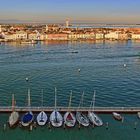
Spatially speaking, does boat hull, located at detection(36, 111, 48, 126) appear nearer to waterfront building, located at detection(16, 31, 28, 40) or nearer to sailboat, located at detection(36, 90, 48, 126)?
sailboat, located at detection(36, 90, 48, 126)

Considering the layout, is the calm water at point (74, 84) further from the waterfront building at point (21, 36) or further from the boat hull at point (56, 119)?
the waterfront building at point (21, 36)

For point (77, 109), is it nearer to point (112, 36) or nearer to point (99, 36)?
point (99, 36)

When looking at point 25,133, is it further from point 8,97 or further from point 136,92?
point 136,92

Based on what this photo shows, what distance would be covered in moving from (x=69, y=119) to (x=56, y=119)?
0.44m

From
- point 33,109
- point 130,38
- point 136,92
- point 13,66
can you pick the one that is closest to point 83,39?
point 130,38

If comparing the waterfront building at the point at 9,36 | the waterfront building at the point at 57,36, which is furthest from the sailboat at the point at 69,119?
the waterfront building at the point at 57,36

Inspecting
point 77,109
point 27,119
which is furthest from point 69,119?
point 27,119

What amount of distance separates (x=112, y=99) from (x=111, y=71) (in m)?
8.34

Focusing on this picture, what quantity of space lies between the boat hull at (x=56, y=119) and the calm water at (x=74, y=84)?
280 mm

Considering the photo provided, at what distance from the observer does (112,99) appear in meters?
16.4

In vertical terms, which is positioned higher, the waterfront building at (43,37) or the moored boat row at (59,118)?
the moored boat row at (59,118)

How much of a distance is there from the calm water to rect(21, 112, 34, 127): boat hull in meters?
0.31

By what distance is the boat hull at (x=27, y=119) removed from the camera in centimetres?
1281

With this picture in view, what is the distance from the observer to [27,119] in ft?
42.8
